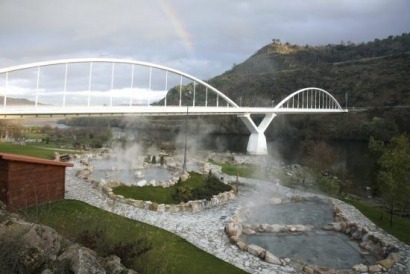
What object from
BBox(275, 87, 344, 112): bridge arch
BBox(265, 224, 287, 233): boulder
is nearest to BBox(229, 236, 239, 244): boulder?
BBox(265, 224, 287, 233): boulder

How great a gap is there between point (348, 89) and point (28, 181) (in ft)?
312

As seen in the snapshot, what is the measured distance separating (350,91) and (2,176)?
3721 inches

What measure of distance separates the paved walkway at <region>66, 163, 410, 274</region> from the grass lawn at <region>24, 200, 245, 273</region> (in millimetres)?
533

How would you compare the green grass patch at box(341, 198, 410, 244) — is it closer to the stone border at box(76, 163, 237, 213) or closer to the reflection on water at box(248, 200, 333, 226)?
the reflection on water at box(248, 200, 333, 226)

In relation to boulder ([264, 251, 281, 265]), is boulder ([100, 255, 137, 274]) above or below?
above

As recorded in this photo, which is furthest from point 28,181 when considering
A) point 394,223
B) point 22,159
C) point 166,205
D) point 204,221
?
point 394,223

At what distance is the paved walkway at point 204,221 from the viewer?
10055 mm

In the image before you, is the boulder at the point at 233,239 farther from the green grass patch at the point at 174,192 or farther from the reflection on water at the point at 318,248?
the green grass patch at the point at 174,192

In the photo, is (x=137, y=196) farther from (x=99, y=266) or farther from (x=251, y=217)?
(x=99, y=266)

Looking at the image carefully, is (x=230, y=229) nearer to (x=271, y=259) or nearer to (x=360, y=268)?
(x=271, y=259)

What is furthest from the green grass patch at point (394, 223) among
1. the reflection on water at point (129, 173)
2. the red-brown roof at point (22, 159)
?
the red-brown roof at point (22, 159)

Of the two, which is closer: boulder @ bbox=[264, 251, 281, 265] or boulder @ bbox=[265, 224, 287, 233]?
boulder @ bbox=[264, 251, 281, 265]

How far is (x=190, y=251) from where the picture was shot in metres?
10.3

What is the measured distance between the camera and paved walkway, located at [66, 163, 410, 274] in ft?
33.0
